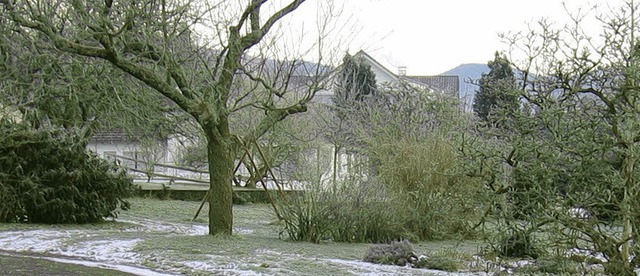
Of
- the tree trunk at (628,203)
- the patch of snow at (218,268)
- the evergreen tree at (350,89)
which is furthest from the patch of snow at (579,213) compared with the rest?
the evergreen tree at (350,89)

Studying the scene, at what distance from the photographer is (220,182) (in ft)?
46.8

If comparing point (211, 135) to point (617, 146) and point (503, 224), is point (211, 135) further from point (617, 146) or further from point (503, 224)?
point (617, 146)

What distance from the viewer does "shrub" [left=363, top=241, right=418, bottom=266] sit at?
38.4 ft

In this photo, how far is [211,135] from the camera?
46.1ft

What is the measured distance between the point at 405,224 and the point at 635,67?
7736mm

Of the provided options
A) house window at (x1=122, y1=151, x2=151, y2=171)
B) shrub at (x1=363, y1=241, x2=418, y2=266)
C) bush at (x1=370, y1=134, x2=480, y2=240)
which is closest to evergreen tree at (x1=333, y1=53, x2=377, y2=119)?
bush at (x1=370, y1=134, x2=480, y2=240)

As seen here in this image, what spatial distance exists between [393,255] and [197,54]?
5.78 metres

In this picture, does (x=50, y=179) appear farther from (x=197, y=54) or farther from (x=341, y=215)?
(x=341, y=215)

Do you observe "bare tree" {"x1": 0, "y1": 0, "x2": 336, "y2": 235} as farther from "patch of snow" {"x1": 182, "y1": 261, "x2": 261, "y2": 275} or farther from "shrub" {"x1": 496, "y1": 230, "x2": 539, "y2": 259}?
"shrub" {"x1": 496, "y1": 230, "x2": 539, "y2": 259}

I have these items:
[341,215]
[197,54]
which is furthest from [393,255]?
[197,54]

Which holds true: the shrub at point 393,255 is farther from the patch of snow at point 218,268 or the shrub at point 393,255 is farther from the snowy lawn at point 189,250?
the patch of snow at point 218,268

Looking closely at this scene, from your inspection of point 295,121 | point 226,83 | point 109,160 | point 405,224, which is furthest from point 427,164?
point 295,121

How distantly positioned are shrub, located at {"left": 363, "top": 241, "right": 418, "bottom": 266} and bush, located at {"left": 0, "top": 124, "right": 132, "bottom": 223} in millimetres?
7361

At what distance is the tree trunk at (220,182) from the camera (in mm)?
14227
